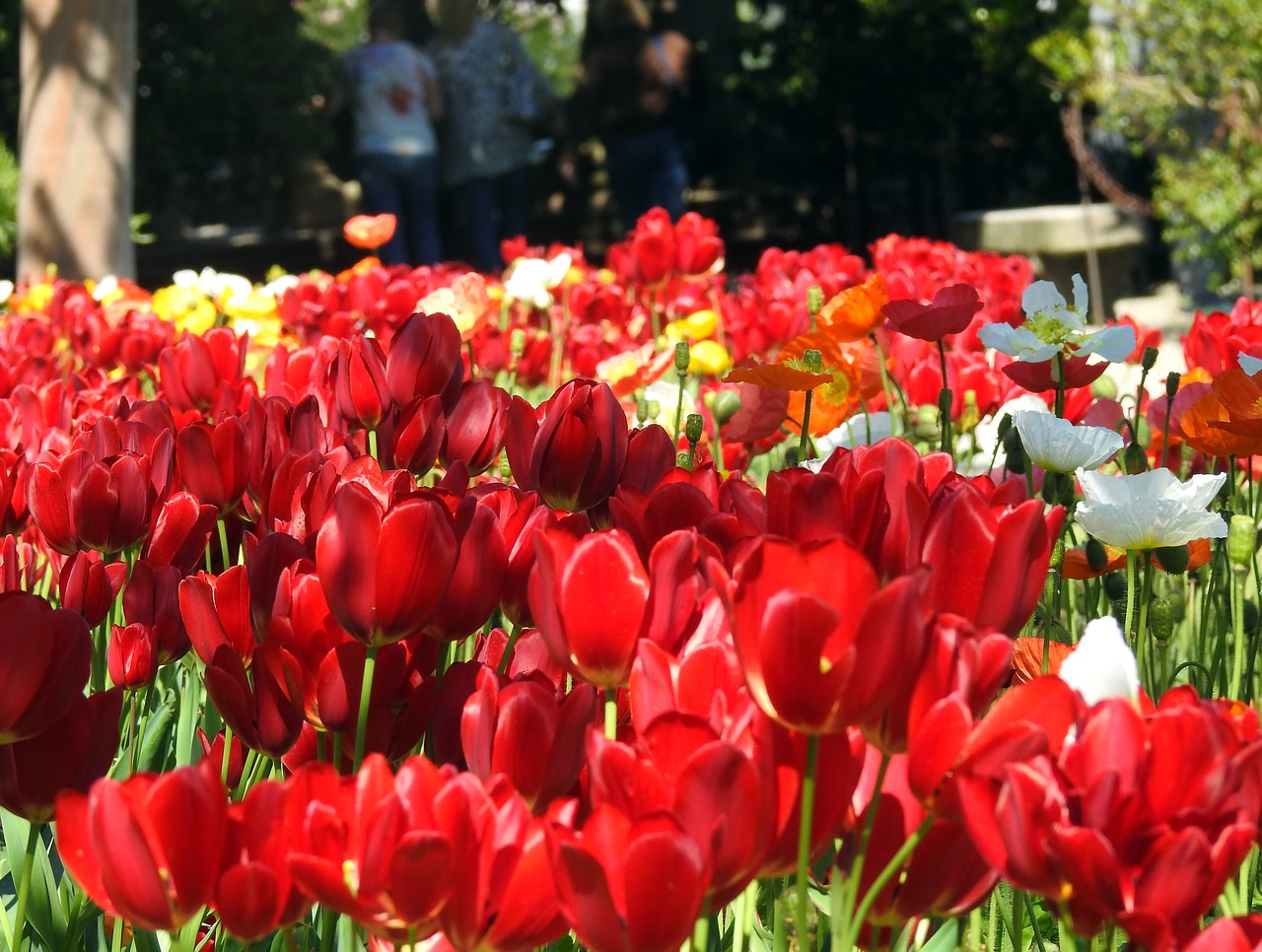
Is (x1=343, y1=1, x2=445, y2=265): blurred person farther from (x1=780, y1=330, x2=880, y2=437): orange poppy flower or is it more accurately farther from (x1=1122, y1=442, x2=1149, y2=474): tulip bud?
(x1=1122, y1=442, x2=1149, y2=474): tulip bud

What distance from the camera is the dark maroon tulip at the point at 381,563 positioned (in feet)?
2.99

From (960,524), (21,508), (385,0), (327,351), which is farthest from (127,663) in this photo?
(385,0)

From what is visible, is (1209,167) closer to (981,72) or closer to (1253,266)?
(1253,266)

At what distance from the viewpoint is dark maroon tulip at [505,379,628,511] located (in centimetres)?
127

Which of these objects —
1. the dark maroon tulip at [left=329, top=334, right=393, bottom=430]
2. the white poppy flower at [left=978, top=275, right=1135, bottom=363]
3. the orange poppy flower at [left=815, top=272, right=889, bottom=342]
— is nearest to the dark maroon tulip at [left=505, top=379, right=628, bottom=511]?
the dark maroon tulip at [left=329, top=334, right=393, bottom=430]

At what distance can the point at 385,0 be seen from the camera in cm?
891

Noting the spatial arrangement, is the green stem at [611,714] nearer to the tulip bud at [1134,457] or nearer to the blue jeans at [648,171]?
the tulip bud at [1134,457]

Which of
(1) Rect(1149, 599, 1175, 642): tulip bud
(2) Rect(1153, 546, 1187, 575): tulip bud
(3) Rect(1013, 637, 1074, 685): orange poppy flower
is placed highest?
(2) Rect(1153, 546, 1187, 575): tulip bud

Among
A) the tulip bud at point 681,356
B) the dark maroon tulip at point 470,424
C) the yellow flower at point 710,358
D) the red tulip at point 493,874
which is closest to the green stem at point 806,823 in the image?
the red tulip at point 493,874

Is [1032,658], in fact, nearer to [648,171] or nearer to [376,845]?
[376,845]

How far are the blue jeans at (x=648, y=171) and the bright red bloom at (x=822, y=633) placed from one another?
756 cm

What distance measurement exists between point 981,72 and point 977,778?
12.7 metres

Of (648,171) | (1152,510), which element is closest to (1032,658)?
(1152,510)

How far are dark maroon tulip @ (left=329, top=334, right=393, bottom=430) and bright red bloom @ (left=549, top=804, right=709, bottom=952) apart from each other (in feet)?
3.06
